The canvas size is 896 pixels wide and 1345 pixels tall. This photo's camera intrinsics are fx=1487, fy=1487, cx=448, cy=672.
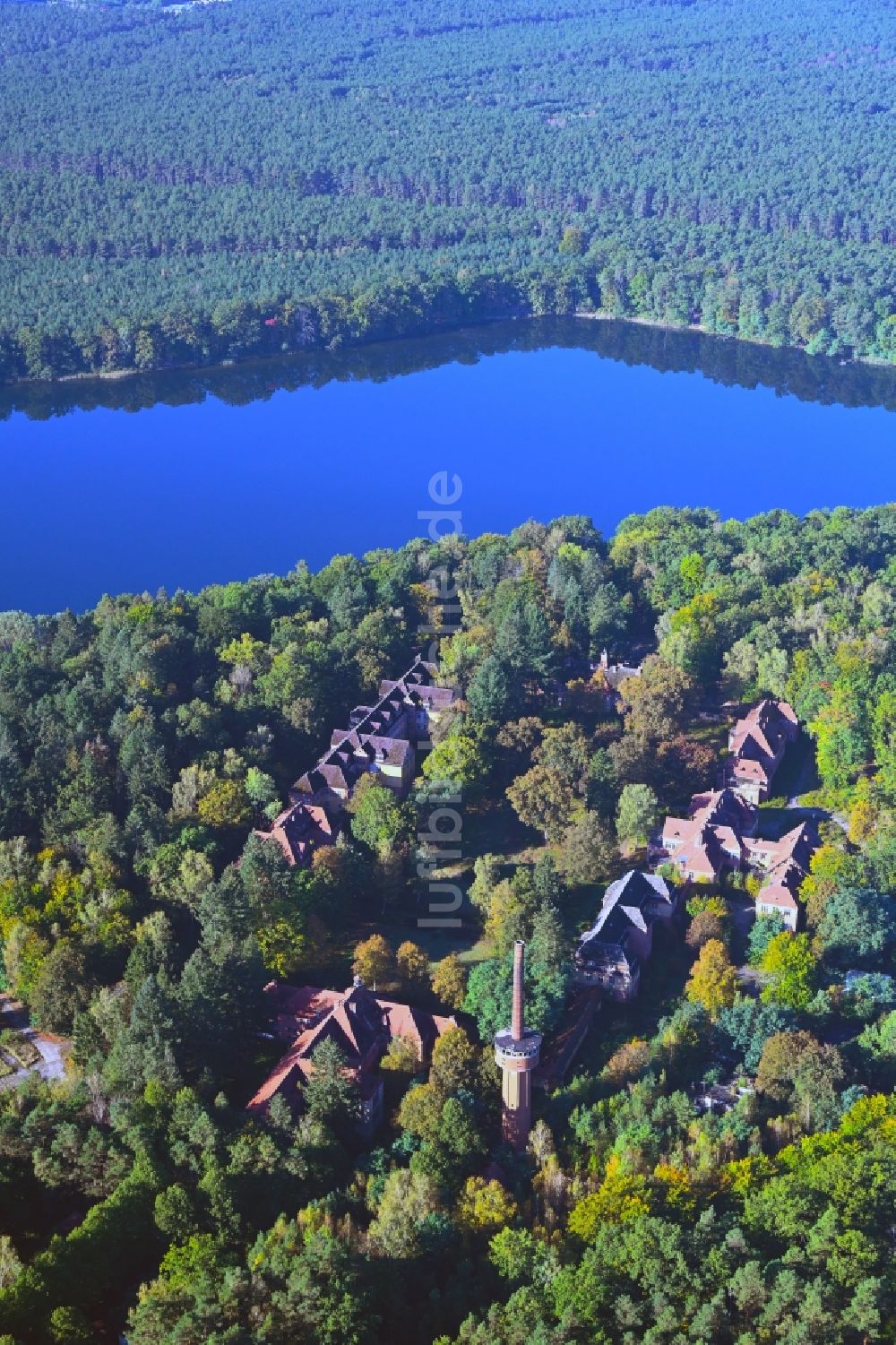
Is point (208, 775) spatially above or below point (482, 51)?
below

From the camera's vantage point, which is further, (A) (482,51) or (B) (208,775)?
(A) (482,51)

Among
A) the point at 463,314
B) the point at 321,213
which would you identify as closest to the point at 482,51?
the point at 321,213

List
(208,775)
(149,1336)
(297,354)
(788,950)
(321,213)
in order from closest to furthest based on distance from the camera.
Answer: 1. (149,1336)
2. (788,950)
3. (208,775)
4. (297,354)
5. (321,213)

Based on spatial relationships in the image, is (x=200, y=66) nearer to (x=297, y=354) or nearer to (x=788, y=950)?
(x=297, y=354)

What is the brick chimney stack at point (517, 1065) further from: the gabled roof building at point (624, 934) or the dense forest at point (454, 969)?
the gabled roof building at point (624, 934)

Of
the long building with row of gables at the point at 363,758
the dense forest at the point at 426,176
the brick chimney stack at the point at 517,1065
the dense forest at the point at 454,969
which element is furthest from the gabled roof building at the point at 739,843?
the dense forest at the point at 426,176

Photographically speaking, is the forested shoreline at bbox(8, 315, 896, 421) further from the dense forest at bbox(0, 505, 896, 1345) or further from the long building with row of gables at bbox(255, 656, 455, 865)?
the long building with row of gables at bbox(255, 656, 455, 865)
